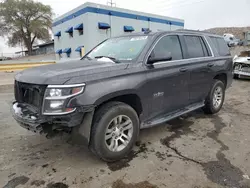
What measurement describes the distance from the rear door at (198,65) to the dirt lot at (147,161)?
747mm

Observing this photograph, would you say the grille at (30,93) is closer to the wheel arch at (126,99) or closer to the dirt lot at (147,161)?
the wheel arch at (126,99)

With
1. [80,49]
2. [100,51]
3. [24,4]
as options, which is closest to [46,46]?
[24,4]

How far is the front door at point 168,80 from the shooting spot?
10.4 ft

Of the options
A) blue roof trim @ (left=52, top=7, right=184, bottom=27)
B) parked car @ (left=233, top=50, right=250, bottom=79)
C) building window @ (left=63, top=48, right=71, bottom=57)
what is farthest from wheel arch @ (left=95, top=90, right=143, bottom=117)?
building window @ (left=63, top=48, right=71, bottom=57)

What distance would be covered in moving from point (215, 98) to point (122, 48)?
9.09 ft

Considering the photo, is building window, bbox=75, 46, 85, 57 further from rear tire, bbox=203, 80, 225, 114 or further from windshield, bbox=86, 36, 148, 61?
rear tire, bbox=203, 80, 225, 114

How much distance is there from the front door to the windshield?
282 millimetres

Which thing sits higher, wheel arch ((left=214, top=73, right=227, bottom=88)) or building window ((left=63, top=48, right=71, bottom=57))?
building window ((left=63, top=48, right=71, bottom=57))

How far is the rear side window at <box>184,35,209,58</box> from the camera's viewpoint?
396 centimetres

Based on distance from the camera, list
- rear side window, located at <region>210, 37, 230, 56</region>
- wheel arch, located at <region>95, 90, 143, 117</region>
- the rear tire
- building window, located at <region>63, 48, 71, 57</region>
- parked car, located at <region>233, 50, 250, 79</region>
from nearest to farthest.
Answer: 1. wheel arch, located at <region>95, 90, 143, 117</region>
2. the rear tire
3. rear side window, located at <region>210, 37, 230, 56</region>
4. parked car, located at <region>233, 50, 250, 79</region>
5. building window, located at <region>63, 48, 71, 57</region>

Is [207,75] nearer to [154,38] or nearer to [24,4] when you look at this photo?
[154,38]

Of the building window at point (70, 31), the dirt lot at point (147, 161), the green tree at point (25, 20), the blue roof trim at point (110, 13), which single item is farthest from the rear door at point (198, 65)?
the green tree at point (25, 20)

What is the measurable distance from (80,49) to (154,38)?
17157 mm

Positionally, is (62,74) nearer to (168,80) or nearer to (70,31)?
(168,80)
